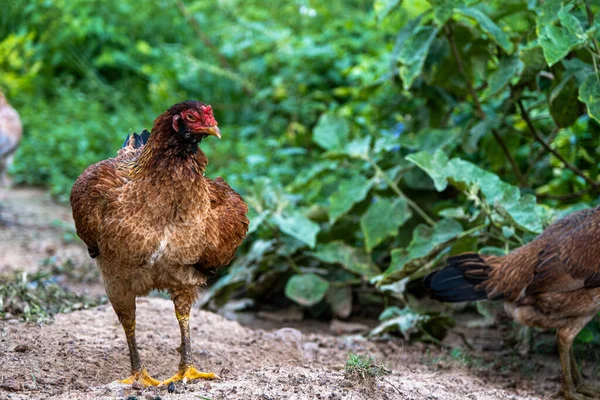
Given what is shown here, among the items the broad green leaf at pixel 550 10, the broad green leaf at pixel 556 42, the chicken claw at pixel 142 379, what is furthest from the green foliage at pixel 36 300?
the broad green leaf at pixel 550 10

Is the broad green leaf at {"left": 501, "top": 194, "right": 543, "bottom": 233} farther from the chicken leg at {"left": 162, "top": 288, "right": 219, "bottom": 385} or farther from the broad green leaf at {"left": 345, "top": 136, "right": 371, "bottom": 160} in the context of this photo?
the chicken leg at {"left": 162, "top": 288, "right": 219, "bottom": 385}

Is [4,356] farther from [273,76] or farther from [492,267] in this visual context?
[273,76]

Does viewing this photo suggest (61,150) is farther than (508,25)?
Yes

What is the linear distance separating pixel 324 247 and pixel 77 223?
8.24 ft

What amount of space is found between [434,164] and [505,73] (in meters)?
0.98

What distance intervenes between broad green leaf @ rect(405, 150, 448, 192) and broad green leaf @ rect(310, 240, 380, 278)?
1.16m

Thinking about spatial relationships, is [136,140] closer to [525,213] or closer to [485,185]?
[485,185]

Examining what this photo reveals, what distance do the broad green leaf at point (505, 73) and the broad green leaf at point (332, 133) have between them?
49.7 inches

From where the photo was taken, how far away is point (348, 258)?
5.83 metres

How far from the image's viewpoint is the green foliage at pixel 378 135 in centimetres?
511

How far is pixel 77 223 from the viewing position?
381 centimetres

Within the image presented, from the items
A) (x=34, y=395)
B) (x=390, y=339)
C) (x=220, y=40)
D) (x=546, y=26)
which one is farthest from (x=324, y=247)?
(x=220, y=40)

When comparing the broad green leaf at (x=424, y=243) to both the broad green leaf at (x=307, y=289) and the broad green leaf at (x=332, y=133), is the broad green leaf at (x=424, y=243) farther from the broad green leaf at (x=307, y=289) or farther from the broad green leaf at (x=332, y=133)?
the broad green leaf at (x=332, y=133)

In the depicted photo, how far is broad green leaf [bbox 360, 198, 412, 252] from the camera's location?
557 centimetres
